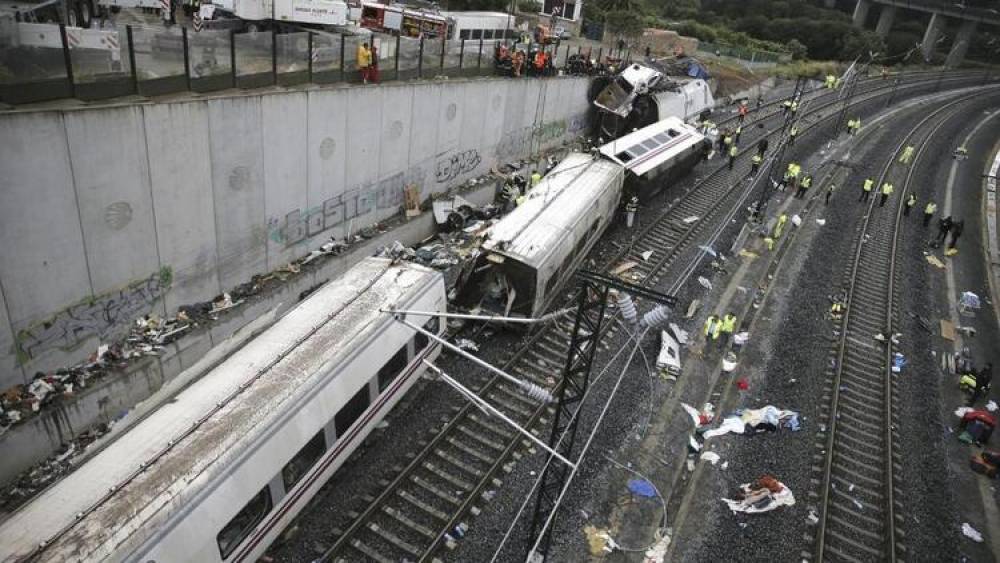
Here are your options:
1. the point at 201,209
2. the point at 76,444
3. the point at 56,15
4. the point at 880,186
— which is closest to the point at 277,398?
the point at 76,444

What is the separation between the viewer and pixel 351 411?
1084 centimetres

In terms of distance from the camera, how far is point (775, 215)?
26000 mm

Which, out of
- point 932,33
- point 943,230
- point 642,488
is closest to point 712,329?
point 642,488

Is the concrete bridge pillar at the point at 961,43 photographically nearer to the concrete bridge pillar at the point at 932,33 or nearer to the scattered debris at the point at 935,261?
the concrete bridge pillar at the point at 932,33

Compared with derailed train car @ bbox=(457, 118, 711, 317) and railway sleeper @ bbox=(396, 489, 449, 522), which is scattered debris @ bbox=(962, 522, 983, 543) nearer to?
derailed train car @ bbox=(457, 118, 711, 317)

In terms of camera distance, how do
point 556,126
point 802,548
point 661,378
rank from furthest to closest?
point 556,126, point 661,378, point 802,548

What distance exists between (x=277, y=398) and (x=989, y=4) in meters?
104

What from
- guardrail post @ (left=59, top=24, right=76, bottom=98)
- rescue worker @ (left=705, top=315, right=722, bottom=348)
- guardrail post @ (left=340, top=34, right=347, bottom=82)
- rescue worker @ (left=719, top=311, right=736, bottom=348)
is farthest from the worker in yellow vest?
guardrail post @ (left=59, top=24, right=76, bottom=98)

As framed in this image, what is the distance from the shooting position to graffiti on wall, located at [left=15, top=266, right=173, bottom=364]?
11.0m

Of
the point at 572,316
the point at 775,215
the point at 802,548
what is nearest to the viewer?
the point at 802,548

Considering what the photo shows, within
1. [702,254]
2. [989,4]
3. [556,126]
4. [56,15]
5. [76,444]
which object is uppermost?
[989,4]

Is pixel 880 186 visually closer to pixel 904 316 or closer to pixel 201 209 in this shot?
pixel 904 316

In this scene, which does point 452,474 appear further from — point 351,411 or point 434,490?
point 351,411

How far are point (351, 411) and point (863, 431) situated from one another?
38.6 ft
